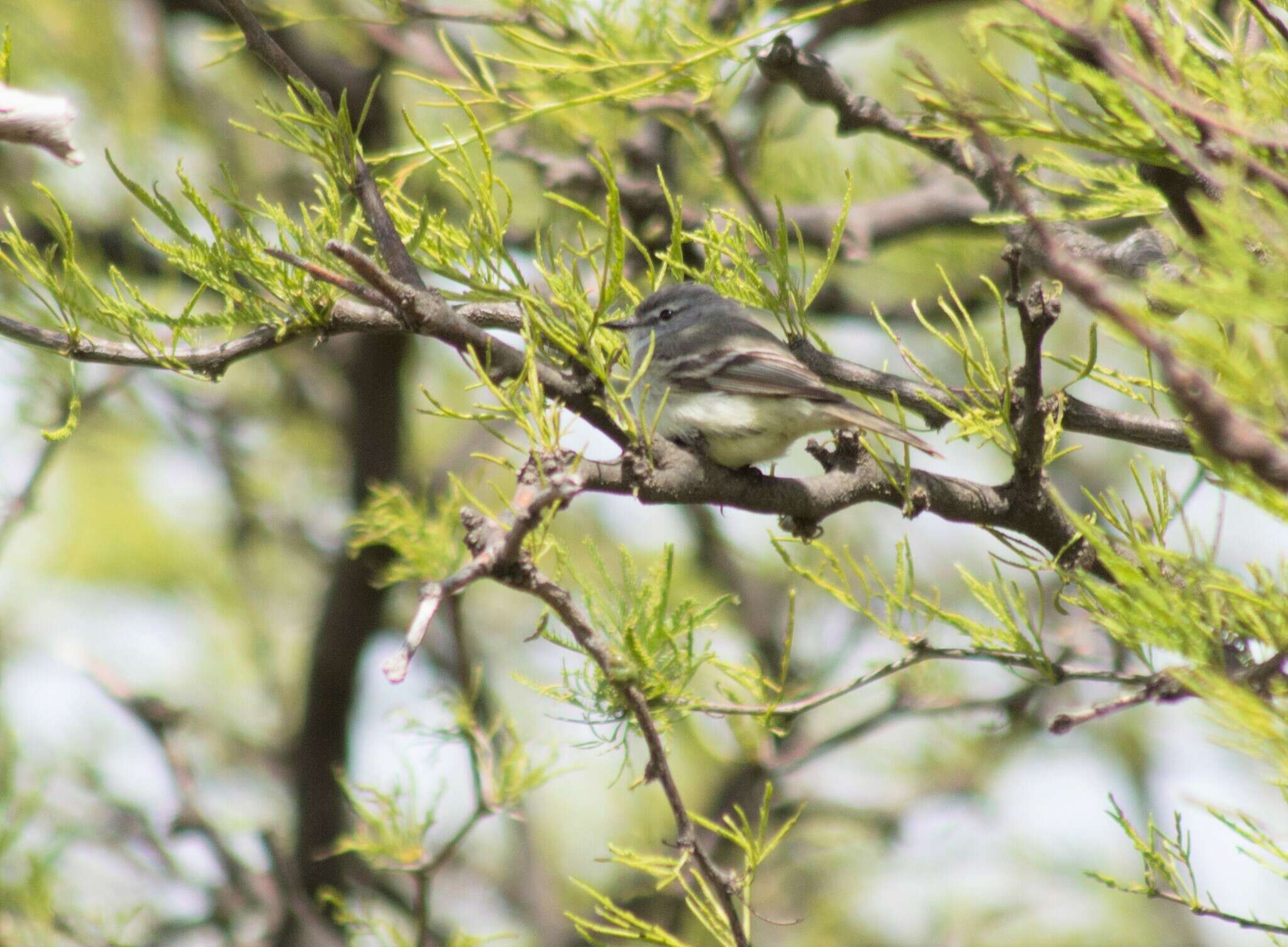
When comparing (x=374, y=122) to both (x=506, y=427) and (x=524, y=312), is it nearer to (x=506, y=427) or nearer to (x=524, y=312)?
(x=506, y=427)

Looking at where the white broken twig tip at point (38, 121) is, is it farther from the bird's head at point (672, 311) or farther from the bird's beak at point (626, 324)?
the bird's head at point (672, 311)

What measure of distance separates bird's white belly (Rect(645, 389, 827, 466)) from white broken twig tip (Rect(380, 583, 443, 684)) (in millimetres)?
1659

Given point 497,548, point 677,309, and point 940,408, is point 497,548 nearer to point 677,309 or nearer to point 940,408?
point 940,408

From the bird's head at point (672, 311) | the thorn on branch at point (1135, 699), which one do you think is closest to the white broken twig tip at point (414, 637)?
the thorn on branch at point (1135, 699)

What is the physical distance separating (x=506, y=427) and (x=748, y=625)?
1.39 m

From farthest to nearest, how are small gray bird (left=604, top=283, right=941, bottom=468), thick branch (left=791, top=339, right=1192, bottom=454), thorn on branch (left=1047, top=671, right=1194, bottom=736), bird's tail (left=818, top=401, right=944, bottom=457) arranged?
1. small gray bird (left=604, top=283, right=941, bottom=468)
2. bird's tail (left=818, top=401, right=944, bottom=457)
3. thick branch (left=791, top=339, right=1192, bottom=454)
4. thorn on branch (left=1047, top=671, right=1194, bottom=736)

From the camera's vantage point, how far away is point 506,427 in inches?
215

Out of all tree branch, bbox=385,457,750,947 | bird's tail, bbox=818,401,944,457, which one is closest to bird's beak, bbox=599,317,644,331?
bird's tail, bbox=818,401,944,457

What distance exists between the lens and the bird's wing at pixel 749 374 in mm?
3014

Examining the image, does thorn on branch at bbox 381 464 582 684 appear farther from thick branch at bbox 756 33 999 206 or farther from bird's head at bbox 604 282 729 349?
bird's head at bbox 604 282 729 349

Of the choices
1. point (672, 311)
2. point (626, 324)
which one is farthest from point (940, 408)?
point (672, 311)

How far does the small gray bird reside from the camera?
9.78 feet

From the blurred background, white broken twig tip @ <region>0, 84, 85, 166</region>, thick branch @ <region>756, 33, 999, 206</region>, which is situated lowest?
the blurred background

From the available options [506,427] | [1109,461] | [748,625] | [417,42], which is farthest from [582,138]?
[1109,461]
